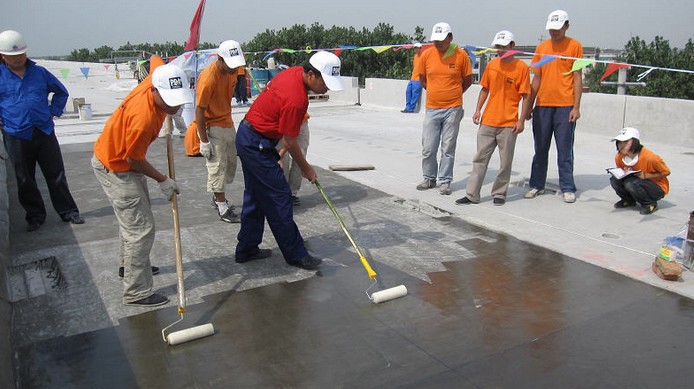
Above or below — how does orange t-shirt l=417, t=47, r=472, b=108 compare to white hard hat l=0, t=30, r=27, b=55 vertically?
below

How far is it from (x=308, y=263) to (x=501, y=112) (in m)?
2.80

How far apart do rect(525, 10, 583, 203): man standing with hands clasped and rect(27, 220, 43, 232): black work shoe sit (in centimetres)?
495

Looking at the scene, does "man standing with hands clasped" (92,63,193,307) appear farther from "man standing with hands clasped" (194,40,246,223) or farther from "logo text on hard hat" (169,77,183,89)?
"man standing with hands clasped" (194,40,246,223)

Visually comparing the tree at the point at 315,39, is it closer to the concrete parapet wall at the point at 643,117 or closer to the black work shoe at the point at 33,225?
the concrete parapet wall at the point at 643,117

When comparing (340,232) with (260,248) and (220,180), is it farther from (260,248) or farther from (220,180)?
(220,180)

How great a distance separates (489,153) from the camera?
6207mm

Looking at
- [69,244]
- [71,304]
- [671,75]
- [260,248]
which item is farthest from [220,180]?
[671,75]

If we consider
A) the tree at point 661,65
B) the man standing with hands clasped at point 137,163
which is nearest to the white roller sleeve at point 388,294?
the man standing with hands clasped at point 137,163

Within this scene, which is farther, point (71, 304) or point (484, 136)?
point (484, 136)

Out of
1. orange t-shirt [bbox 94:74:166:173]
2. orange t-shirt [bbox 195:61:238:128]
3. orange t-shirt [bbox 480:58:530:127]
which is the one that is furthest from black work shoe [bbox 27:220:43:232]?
orange t-shirt [bbox 480:58:530:127]

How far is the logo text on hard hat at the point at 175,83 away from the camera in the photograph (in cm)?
352

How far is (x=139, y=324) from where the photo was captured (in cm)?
360

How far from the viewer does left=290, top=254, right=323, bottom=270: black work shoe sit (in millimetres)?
4441

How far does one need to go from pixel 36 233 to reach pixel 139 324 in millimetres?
2354
